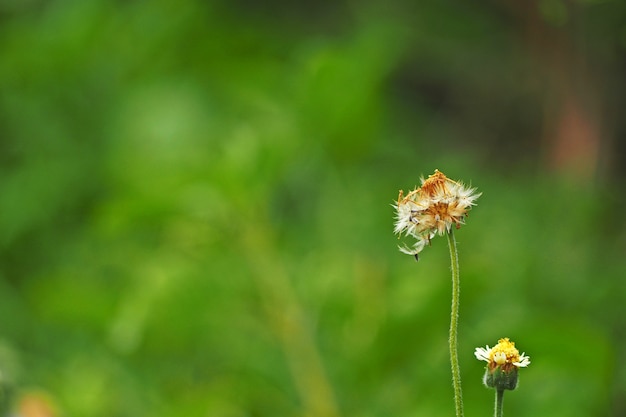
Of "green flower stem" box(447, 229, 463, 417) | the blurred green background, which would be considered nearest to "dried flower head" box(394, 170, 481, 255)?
"green flower stem" box(447, 229, 463, 417)

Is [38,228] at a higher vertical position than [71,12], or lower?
lower

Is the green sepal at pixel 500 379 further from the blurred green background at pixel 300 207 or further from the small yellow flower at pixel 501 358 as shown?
the blurred green background at pixel 300 207

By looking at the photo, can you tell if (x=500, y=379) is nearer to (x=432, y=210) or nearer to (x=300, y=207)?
(x=432, y=210)

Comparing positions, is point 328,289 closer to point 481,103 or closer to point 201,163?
point 201,163

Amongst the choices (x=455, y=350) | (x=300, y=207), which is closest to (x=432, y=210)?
(x=455, y=350)

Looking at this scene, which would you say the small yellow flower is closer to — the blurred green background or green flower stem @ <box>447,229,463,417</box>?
green flower stem @ <box>447,229,463,417</box>

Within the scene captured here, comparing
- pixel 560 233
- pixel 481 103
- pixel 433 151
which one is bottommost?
pixel 560 233

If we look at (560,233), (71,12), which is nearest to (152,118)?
(71,12)

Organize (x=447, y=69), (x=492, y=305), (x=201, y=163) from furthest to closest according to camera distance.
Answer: (x=447, y=69) < (x=492, y=305) < (x=201, y=163)
